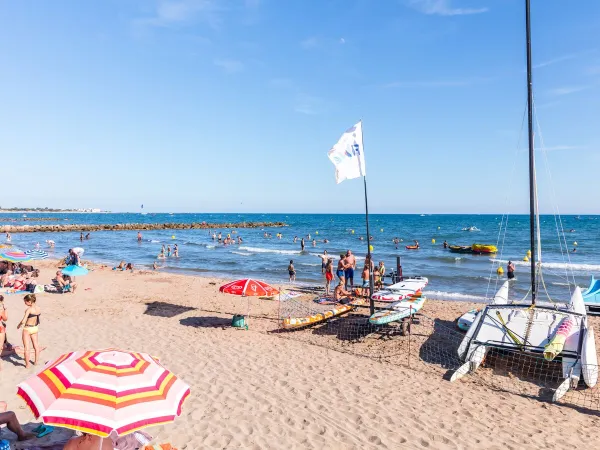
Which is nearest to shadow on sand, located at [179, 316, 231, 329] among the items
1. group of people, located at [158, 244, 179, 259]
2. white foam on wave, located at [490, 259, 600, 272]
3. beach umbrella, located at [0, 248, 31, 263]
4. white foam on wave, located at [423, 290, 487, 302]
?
beach umbrella, located at [0, 248, 31, 263]

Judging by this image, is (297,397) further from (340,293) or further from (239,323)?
(340,293)

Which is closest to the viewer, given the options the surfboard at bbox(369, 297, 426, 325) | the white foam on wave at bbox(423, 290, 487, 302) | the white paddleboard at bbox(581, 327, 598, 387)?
the white paddleboard at bbox(581, 327, 598, 387)

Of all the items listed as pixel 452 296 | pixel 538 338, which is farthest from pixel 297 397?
pixel 452 296

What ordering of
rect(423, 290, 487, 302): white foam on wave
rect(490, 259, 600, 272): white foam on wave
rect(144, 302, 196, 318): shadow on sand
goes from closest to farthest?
1. rect(144, 302, 196, 318): shadow on sand
2. rect(423, 290, 487, 302): white foam on wave
3. rect(490, 259, 600, 272): white foam on wave

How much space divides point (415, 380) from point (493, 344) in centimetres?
250

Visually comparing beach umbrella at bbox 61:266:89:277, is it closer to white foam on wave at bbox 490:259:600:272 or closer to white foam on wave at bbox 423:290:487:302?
white foam on wave at bbox 423:290:487:302

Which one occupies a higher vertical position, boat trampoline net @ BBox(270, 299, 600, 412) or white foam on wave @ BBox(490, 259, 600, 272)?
boat trampoline net @ BBox(270, 299, 600, 412)

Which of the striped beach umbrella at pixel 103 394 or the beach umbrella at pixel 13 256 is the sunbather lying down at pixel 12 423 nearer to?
the striped beach umbrella at pixel 103 394

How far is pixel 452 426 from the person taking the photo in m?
7.12

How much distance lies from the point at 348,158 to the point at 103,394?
9790mm

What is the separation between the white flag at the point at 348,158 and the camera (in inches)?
489

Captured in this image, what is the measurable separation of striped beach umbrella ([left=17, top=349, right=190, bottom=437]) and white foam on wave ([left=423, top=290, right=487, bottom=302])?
19.2 meters

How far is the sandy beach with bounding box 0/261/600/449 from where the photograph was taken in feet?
21.7

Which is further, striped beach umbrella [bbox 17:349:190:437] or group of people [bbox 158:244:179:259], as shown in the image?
group of people [bbox 158:244:179:259]
